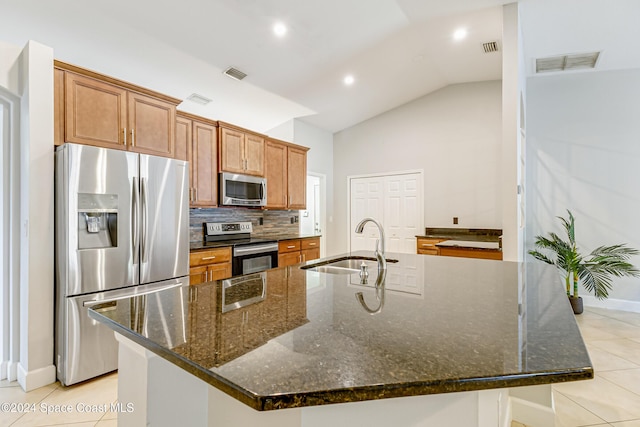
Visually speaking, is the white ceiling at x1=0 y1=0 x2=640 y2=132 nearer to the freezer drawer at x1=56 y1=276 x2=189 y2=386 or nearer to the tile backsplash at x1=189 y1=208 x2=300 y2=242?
the tile backsplash at x1=189 y1=208 x2=300 y2=242

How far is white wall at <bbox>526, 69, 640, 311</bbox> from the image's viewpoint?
13.2ft

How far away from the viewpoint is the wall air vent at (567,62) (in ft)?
12.6

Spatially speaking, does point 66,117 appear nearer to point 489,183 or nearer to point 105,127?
point 105,127

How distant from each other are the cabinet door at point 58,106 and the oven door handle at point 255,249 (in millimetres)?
1782

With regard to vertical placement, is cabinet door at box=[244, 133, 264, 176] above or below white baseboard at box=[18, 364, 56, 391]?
above

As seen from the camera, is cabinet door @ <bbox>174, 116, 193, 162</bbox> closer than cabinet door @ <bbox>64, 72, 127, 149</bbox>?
No

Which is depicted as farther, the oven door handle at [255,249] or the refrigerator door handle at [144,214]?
the oven door handle at [255,249]

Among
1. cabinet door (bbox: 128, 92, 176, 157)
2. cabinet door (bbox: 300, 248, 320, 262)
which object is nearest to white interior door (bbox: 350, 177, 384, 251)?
cabinet door (bbox: 300, 248, 320, 262)

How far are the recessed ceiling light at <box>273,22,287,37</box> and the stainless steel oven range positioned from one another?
223 centimetres

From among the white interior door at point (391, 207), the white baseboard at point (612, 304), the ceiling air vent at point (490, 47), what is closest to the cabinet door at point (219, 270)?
the white interior door at point (391, 207)

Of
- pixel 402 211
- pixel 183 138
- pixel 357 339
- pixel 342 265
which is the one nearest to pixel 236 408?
pixel 357 339

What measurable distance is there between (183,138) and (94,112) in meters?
0.98

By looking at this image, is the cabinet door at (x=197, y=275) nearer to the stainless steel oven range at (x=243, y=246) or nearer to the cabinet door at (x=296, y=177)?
the stainless steel oven range at (x=243, y=246)

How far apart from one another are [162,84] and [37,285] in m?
2.25
